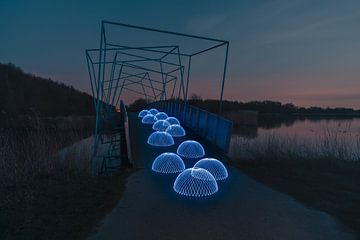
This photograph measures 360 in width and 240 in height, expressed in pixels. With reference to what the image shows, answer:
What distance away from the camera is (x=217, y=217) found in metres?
5.46

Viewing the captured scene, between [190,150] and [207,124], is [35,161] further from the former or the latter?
[207,124]

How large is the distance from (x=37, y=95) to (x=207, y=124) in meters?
80.1

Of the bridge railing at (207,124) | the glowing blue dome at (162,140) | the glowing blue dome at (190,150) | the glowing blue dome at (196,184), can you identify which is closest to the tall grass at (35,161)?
the glowing blue dome at (162,140)

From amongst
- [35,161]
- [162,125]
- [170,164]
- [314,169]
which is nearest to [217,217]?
[170,164]

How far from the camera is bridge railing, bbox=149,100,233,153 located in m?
11.5

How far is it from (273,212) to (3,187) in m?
6.41

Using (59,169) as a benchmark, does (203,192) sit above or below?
above

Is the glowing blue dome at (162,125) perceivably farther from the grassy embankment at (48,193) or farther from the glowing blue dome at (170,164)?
the glowing blue dome at (170,164)

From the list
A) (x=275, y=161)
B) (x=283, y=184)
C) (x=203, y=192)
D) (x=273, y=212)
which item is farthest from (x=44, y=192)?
(x=275, y=161)

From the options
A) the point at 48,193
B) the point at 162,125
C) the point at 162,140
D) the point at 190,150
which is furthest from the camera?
the point at 162,125

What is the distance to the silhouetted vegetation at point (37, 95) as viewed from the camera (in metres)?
69.3

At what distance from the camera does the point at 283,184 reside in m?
8.11

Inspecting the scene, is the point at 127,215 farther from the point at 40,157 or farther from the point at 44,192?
the point at 40,157

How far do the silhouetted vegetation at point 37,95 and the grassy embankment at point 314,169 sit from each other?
2347 inches
